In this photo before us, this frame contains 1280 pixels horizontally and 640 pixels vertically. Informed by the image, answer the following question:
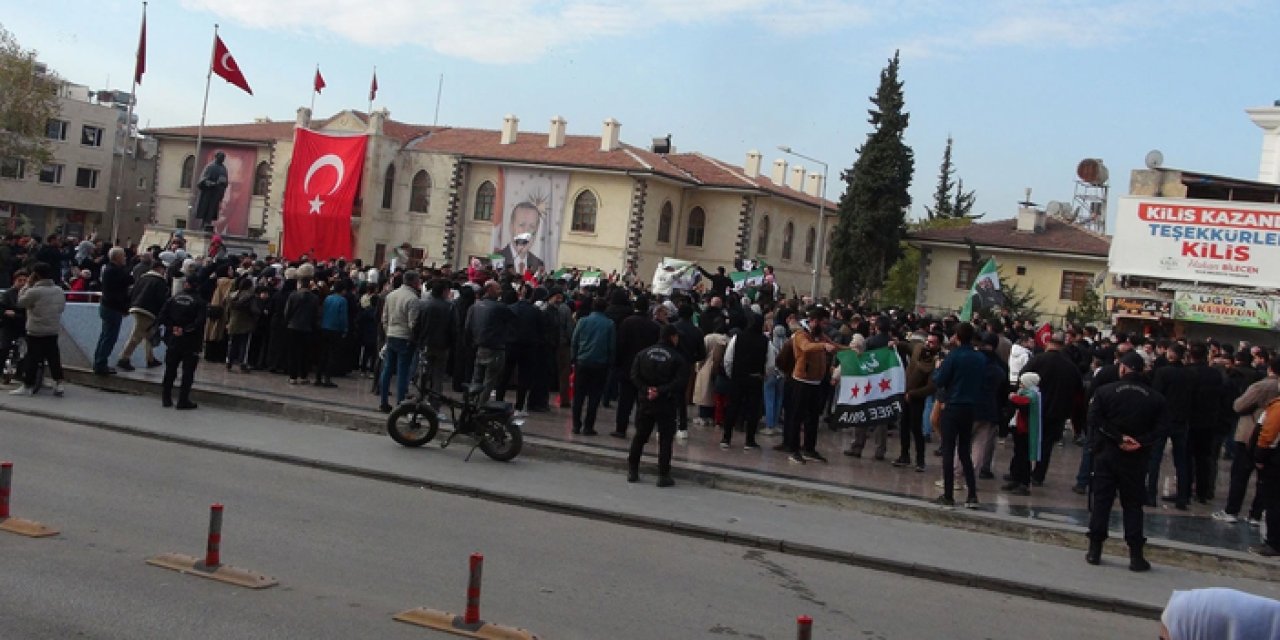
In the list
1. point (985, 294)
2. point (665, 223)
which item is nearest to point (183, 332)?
point (985, 294)

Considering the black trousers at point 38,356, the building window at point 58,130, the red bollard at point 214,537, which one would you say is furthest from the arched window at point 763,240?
the red bollard at point 214,537

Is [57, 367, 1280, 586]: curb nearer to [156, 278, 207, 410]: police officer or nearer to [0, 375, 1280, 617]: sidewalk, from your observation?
[0, 375, 1280, 617]: sidewalk

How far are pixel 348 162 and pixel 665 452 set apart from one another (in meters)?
44.8

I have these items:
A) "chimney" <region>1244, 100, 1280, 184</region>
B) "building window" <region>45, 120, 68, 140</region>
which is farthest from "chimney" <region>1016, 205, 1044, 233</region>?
"building window" <region>45, 120, 68, 140</region>

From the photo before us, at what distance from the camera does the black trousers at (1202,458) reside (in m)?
14.4

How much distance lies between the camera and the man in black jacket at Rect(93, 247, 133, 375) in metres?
16.5

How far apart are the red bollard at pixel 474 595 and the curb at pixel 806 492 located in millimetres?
4162

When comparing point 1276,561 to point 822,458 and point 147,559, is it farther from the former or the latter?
point 147,559

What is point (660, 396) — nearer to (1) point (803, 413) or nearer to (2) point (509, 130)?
(1) point (803, 413)

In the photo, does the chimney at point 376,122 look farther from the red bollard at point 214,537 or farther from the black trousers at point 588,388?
the red bollard at point 214,537

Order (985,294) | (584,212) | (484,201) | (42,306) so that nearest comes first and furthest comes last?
1. (42,306)
2. (985,294)
3. (584,212)
4. (484,201)

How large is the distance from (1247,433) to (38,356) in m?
14.8

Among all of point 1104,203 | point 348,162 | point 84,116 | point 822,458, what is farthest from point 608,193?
point 822,458

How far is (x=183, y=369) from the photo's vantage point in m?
15.4
